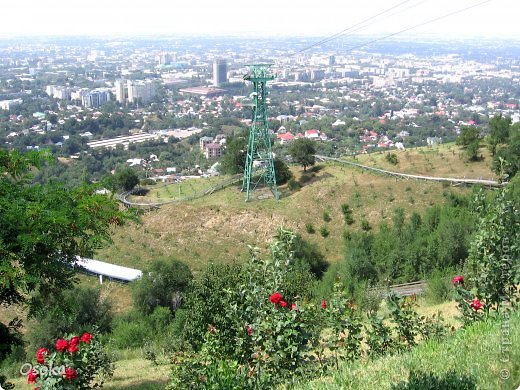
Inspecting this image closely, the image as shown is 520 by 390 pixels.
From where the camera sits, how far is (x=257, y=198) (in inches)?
742

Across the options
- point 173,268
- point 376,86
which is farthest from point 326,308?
point 376,86

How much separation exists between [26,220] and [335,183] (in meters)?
15.6

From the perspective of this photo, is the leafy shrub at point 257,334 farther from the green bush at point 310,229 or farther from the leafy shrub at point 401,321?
the green bush at point 310,229

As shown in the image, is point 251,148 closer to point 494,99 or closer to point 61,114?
point 61,114

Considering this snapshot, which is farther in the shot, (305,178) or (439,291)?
(305,178)

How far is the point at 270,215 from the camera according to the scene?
17281 millimetres

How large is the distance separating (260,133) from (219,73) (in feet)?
251

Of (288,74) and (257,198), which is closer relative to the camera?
(257,198)

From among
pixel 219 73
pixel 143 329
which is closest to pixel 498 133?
pixel 143 329

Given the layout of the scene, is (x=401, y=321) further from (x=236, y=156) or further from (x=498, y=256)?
(x=236, y=156)

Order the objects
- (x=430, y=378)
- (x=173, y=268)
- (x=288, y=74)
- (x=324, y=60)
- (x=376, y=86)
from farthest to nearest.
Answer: (x=324, y=60) → (x=288, y=74) → (x=376, y=86) → (x=173, y=268) → (x=430, y=378)

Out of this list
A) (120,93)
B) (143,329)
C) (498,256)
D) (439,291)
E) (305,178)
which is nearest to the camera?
(498,256)

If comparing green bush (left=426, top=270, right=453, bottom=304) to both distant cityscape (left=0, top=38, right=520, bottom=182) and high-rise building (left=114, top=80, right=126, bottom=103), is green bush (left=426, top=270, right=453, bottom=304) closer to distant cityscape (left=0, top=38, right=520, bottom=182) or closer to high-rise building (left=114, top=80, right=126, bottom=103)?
distant cityscape (left=0, top=38, right=520, bottom=182)

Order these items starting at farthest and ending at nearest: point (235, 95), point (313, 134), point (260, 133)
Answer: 1. point (235, 95)
2. point (313, 134)
3. point (260, 133)
